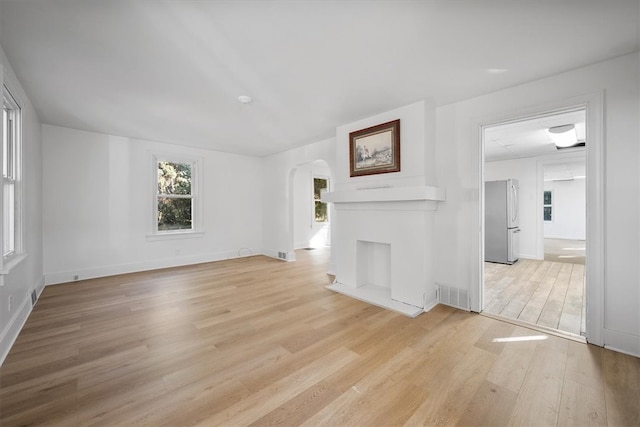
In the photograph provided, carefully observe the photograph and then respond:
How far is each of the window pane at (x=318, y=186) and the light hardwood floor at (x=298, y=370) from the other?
5.15 m

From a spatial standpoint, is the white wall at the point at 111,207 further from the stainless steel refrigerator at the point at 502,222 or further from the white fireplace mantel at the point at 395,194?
the stainless steel refrigerator at the point at 502,222

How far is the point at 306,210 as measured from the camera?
25.7ft

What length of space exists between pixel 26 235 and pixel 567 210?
45.9 ft

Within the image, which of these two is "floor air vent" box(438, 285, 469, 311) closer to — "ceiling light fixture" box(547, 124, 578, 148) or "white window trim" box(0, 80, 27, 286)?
"ceiling light fixture" box(547, 124, 578, 148)

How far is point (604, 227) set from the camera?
2.25 metres

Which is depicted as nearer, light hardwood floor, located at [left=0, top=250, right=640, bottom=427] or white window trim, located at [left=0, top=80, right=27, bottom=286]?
light hardwood floor, located at [left=0, top=250, right=640, bottom=427]

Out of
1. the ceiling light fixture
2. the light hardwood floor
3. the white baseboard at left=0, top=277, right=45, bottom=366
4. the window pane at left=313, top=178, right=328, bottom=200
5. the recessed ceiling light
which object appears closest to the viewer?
the light hardwood floor

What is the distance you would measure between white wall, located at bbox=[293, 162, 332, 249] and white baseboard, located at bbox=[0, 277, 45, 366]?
17.3 feet

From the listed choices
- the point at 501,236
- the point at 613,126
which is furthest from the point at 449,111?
the point at 501,236

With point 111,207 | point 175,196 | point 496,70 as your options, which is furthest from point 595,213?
point 111,207

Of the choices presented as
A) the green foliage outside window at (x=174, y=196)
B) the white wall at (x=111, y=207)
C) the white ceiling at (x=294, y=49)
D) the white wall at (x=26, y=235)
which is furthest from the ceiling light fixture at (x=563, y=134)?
the green foliage outside window at (x=174, y=196)

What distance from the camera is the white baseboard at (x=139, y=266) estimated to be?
13.5ft

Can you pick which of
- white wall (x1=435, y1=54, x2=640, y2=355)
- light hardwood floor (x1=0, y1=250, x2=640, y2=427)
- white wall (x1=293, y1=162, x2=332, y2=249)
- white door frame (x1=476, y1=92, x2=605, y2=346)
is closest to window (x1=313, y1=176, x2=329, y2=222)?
white wall (x1=293, y1=162, x2=332, y2=249)

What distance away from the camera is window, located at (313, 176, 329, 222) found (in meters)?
8.04
